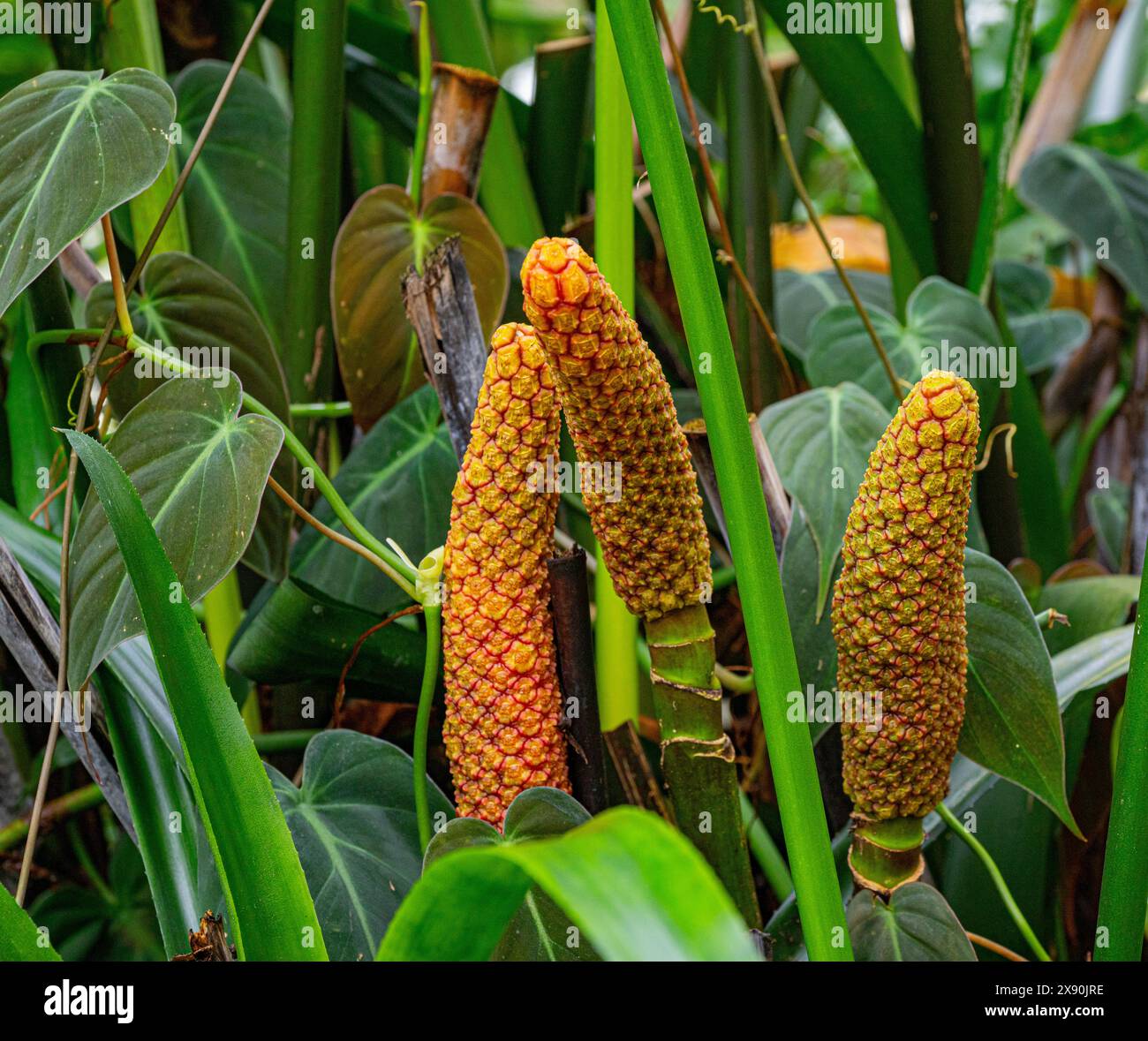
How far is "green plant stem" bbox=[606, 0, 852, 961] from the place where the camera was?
29 cm

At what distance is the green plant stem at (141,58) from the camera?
624 mm

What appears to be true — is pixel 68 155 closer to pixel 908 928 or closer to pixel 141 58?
pixel 141 58

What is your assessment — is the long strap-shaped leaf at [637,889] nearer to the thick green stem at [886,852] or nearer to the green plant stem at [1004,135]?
the thick green stem at [886,852]

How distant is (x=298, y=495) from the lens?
596 millimetres

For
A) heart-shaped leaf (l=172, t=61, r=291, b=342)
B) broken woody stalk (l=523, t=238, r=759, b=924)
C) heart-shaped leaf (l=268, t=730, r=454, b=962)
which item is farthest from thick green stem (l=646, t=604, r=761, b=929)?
heart-shaped leaf (l=172, t=61, r=291, b=342)

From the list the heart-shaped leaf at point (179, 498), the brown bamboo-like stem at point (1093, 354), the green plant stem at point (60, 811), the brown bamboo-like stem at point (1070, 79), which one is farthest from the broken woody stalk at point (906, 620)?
the brown bamboo-like stem at point (1070, 79)

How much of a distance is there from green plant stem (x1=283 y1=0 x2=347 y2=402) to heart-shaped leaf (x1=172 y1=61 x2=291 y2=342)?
115 millimetres

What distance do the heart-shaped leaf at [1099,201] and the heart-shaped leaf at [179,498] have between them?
2.38ft

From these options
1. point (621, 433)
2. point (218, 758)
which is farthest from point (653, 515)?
point (218, 758)

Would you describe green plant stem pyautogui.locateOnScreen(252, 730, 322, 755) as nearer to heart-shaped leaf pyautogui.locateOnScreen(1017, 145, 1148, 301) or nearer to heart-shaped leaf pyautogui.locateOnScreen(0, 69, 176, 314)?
heart-shaped leaf pyautogui.locateOnScreen(0, 69, 176, 314)

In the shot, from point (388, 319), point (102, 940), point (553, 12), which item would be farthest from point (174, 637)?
point (553, 12)

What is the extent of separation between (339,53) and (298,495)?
0.78 ft

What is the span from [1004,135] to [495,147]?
305mm
